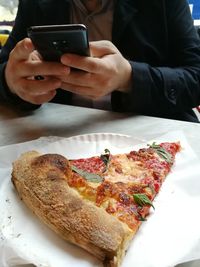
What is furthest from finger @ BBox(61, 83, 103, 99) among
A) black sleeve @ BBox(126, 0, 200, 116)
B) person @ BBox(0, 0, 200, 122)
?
black sleeve @ BBox(126, 0, 200, 116)

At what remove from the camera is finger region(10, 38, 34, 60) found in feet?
2.45

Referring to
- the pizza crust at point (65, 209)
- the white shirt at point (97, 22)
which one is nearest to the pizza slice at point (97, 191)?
the pizza crust at point (65, 209)

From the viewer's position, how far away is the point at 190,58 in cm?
103

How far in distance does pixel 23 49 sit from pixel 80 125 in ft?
0.76

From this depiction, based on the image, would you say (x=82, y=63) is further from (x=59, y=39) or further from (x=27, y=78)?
(x=27, y=78)

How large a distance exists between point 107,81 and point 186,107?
0.32 metres

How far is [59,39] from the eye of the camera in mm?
675

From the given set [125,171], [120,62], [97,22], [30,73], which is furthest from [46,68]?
[97,22]

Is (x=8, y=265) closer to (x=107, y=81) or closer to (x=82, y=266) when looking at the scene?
(x=82, y=266)

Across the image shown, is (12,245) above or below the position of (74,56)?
below

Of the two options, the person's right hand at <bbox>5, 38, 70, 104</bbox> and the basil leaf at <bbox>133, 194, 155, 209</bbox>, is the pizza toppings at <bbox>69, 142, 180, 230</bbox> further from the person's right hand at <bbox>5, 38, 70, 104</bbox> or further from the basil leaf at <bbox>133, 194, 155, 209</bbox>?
the person's right hand at <bbox>5, 38, 70, 104</bbox>

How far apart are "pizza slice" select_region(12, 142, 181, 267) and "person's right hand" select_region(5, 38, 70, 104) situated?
188mm

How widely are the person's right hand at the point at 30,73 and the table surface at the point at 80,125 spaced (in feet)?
0.21

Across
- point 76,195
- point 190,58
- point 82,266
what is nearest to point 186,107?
point 190,58
